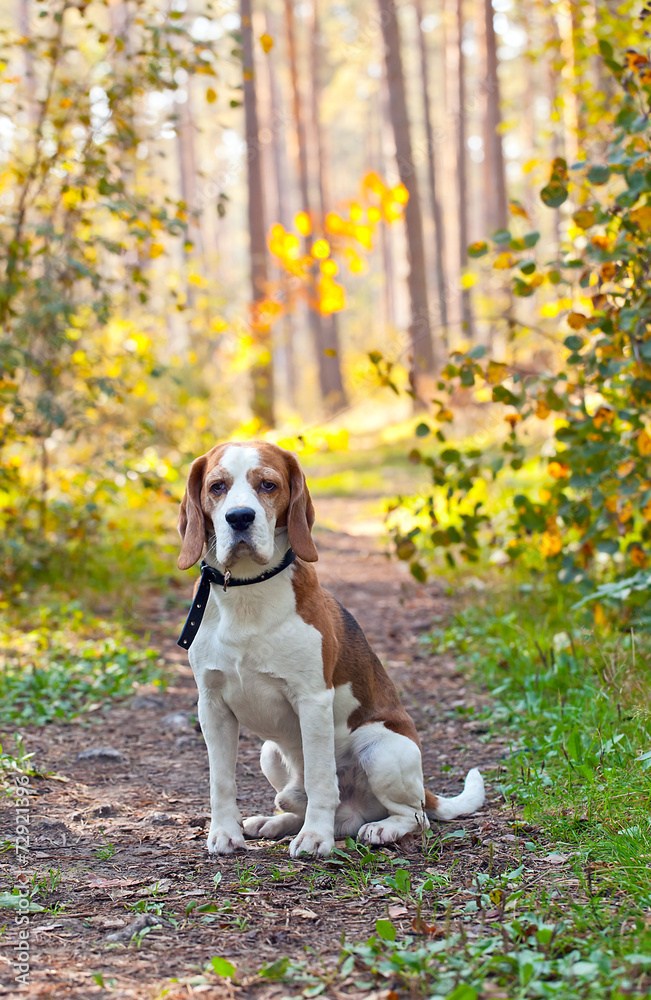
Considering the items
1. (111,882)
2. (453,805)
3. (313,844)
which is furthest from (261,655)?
(453,805)

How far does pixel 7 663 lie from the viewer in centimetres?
580

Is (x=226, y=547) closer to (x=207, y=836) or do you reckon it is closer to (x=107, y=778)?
(x=207, y=836)

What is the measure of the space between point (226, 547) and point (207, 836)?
50.9 inches

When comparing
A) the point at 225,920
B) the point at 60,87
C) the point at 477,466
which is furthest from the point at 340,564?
the point at 225,920

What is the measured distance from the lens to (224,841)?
3.44 meters

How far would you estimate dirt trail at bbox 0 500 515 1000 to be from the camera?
2.60 m

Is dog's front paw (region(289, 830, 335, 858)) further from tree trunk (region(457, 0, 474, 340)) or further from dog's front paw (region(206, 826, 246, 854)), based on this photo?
tree trunk (region(457, 0, 474, 340))

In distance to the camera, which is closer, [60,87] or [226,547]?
[226,547]

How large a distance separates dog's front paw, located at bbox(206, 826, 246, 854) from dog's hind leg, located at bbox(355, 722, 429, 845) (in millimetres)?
479

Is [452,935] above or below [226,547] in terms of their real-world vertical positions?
below

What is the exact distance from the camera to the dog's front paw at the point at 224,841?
11.3 feet

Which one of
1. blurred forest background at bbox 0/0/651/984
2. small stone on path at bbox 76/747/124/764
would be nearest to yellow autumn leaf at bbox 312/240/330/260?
blurred forest background at bbox 0/0/651/984

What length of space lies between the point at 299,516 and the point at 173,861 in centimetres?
142

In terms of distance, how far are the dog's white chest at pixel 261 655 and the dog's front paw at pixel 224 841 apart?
44 centimetres
